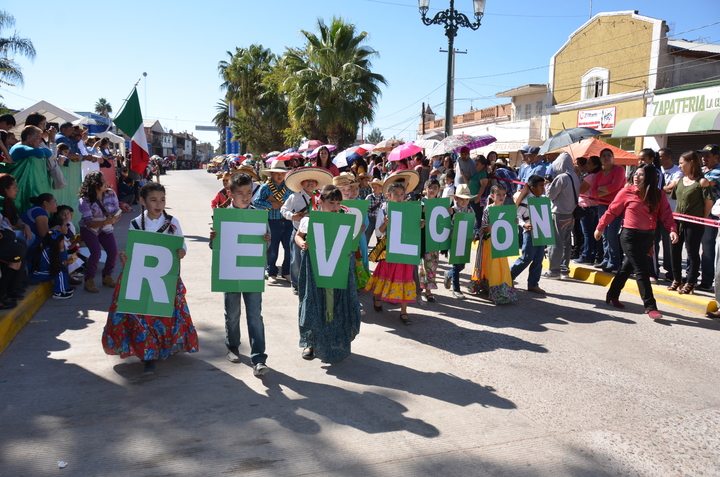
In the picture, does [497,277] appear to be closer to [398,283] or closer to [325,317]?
[398,283]

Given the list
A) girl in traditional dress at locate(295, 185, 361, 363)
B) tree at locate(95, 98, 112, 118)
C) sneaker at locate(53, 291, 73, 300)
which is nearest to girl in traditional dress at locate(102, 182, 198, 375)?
girl in traditional dress at locate(295, 185, 361, 363)

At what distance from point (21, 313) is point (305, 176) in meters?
3.49

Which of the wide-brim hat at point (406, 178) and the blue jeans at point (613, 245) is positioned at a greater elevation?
the wide-brim hat at point (406, 178)

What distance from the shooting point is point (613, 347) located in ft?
18.4

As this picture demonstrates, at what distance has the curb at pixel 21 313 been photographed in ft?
17.1

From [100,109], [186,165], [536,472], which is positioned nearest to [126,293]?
[536,472]

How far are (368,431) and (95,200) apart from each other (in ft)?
19.2

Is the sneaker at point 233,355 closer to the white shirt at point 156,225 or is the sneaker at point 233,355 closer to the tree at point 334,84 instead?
the white shirt at point 156,225

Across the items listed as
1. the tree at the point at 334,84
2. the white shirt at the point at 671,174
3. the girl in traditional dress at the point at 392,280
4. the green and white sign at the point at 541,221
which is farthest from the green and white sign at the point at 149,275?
the tree at the point at 334,84

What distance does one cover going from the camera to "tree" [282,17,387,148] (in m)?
25.4

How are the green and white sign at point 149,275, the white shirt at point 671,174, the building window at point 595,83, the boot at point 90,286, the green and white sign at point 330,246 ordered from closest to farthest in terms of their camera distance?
the green and white sign at point 149,275
the green and white sign at point 330,246
the boot at point 90,286
the white shirt at point 671,174
the building window at point 595,83

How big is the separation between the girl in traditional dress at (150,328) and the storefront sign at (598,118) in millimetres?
27617

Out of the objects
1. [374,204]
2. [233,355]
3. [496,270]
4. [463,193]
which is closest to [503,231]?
[496,270]

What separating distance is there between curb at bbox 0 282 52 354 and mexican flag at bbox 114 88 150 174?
2009 mm
